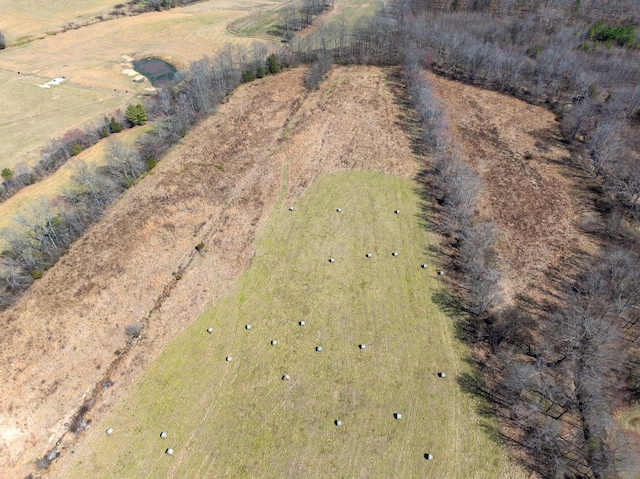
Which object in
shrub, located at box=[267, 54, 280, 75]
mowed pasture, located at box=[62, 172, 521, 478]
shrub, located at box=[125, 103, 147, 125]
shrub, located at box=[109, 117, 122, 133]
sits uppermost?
shrub, located at box=[267, 54, 280, 75]

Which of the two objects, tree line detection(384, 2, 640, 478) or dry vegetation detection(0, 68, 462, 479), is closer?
tree line detection(384, 2, 640, 478)

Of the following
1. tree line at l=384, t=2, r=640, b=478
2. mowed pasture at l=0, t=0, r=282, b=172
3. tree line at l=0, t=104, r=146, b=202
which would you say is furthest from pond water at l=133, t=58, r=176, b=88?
tree line at l=384, t=2, r=640, b=478

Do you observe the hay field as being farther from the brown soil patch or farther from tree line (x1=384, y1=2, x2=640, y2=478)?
the brown soil patch

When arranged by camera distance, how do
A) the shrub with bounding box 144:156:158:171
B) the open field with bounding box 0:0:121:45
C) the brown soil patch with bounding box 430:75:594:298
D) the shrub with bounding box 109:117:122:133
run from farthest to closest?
the open field with bounding box 0:0:121:45
the shrub with bounding box 109:117:122:133
the shrub with bounding box 144:156:158:171
the brown soil patch with bounding box 430:75:594:298

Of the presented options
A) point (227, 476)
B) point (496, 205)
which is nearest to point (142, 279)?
point (227, 476)

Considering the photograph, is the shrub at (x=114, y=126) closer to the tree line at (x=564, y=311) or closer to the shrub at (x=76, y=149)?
the shrub at (x=76, y=149)

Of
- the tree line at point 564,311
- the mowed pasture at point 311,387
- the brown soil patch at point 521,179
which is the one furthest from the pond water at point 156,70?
the mowed pasture at point 311,387

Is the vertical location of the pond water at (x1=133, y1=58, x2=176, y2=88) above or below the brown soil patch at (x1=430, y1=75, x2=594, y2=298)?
above
